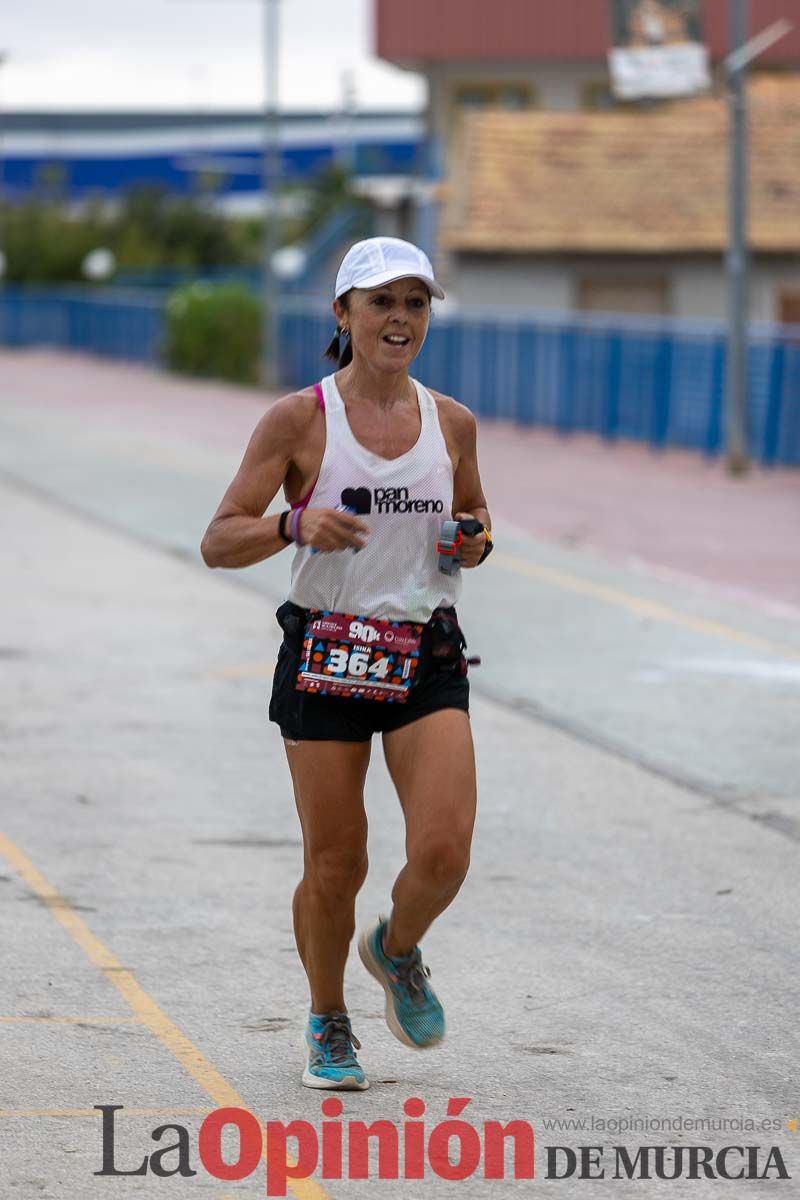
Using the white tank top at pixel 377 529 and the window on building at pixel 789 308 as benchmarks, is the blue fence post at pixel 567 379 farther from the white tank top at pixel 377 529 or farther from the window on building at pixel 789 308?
the white tank top at pixel 377 529

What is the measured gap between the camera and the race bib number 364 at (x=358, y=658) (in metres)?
5.37

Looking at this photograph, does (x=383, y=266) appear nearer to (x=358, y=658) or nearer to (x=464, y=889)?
(x=358, y=658)

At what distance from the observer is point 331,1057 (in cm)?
558

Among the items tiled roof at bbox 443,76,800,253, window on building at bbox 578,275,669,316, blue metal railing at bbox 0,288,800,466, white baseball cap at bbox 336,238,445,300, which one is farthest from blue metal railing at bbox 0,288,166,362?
white baseball cap at bbox 336,238,445,300

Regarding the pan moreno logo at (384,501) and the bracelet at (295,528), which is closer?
the bracelet at (295,528)

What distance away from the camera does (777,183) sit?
32.8 meters

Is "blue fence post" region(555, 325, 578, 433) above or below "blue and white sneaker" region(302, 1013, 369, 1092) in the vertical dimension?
below

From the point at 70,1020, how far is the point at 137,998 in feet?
0.96

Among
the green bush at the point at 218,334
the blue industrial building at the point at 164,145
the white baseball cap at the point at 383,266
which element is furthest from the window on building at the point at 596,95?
the blue industrial building at the point at 164,145

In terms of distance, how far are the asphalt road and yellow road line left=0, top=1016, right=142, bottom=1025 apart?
1 cm

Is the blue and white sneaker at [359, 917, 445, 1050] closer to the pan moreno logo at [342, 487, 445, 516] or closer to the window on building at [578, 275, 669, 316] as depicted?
the pan moreno logo at [342, 487, 445, 516]

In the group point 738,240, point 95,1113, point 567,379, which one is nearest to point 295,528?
point 95,1113

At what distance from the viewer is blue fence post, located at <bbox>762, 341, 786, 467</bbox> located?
25344 mm

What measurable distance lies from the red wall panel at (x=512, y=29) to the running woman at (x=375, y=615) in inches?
1680
